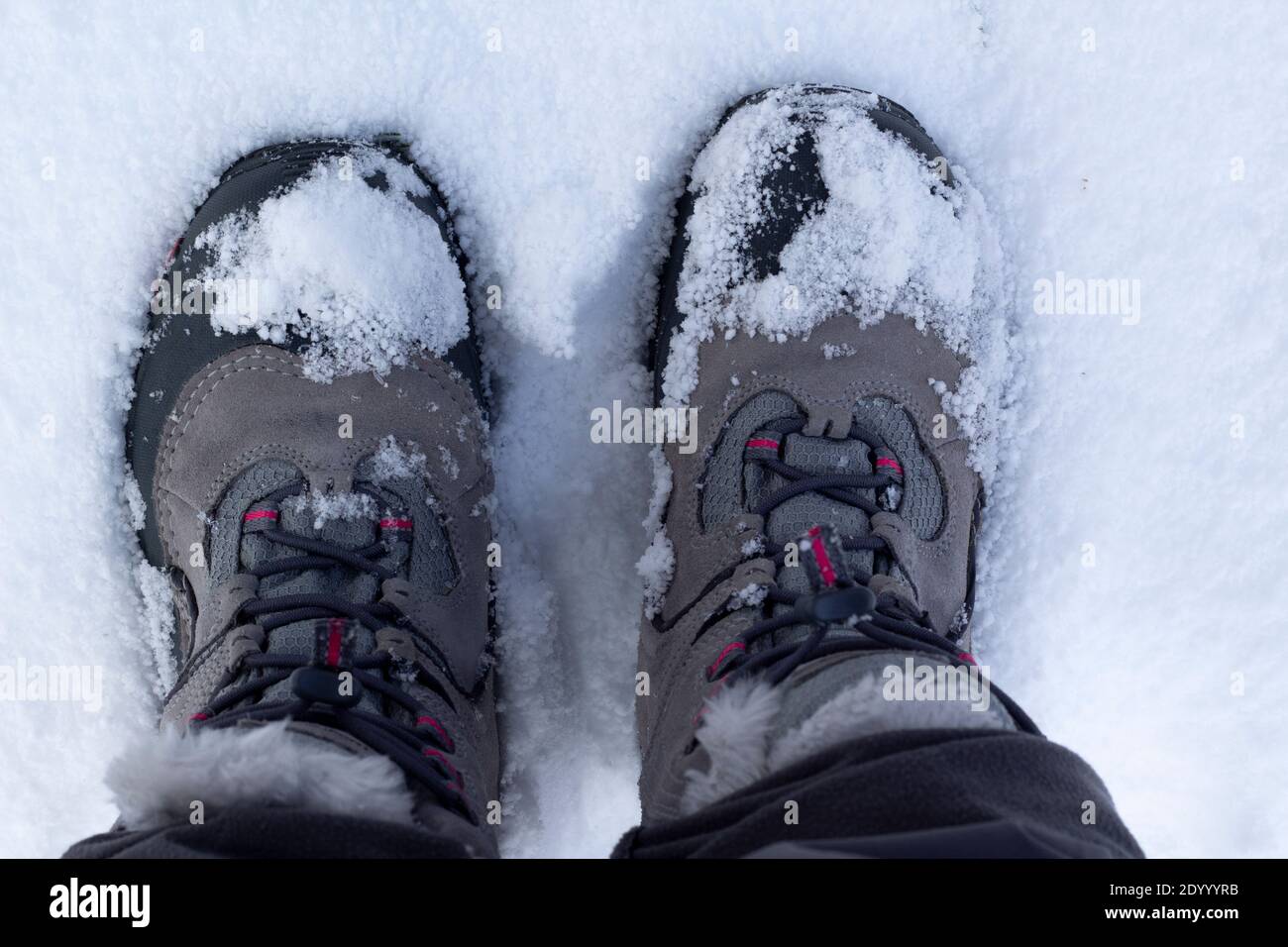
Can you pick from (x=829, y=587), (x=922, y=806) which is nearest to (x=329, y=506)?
(x=829, y=587)

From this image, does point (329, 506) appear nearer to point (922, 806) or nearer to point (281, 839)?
point (281, 839)

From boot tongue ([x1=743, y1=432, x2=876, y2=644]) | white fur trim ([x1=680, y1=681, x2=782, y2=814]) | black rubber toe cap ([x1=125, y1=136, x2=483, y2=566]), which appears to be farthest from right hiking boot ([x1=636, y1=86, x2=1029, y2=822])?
black rubber toe cap ([x1=125, y1=136, x2=483, y2=566])

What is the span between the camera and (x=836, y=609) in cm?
70

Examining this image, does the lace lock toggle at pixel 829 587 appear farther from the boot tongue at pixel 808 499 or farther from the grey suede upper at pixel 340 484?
the grey suede upper at pixel 340 484

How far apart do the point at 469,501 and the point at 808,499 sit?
12.7 inches

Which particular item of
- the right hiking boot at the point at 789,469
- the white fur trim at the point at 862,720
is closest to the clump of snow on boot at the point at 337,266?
the right hiking boot at the point at 789,469

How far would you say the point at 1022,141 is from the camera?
983mm

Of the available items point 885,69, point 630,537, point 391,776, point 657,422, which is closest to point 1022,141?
point 885,69

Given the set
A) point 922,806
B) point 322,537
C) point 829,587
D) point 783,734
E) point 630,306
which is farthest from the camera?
point 630,306

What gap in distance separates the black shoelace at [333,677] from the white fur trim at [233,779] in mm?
84

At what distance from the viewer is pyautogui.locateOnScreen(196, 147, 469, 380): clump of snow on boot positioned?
2.88ft

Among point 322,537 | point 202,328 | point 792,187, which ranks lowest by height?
point 322,537

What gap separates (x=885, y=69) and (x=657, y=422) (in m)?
0.42
